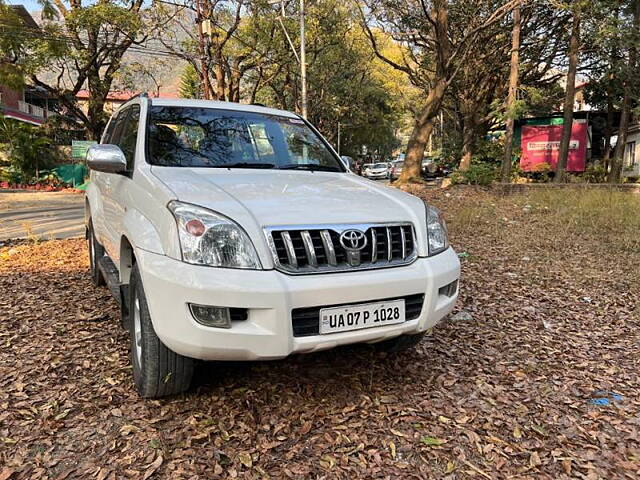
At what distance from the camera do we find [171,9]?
2011 cm

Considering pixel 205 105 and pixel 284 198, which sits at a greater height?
pixel 205 105

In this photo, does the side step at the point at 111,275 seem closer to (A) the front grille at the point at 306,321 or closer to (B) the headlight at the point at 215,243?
(B) the headlight at the point at 215,243

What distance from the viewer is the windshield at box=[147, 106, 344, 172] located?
11.2ft

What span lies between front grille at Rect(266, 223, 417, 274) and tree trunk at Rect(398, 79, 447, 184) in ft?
44.2

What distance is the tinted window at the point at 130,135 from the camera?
3.50 metres

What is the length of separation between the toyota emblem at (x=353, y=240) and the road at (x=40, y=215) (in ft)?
22.1

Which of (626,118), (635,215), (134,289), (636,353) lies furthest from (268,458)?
(626,118)

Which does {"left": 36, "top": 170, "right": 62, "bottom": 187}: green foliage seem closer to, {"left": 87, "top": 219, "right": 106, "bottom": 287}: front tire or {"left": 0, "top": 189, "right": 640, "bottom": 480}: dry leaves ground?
{"left": 87, "top": 219, "right": 106, "bottom": 287}: front tire

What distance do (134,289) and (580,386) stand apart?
2742mm

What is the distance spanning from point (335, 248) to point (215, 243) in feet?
1.91

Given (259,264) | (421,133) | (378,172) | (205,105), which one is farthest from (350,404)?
(378,172)

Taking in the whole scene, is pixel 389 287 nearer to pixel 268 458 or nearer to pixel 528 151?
pixel 268 458

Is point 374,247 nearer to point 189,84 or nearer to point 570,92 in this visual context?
point 570,92

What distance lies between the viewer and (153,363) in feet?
8.48
